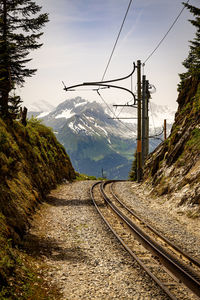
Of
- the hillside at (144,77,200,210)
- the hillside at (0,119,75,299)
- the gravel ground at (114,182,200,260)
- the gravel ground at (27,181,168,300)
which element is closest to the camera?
the hillside at (0,119,75,299)

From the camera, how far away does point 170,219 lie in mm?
12875

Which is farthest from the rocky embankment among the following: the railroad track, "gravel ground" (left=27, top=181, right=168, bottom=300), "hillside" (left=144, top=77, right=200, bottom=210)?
"hillside" (left=144, top=77, right=200, bottom=210)

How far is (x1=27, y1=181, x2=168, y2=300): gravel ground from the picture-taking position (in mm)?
6043

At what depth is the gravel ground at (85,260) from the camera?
6043mm

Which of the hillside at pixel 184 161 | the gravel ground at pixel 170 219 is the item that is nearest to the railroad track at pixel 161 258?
the gravel ground at pixel 170 219

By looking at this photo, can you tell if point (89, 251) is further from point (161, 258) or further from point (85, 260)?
point (161, 258)

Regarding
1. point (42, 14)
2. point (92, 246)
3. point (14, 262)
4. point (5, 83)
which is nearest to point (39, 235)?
point (92, 246)

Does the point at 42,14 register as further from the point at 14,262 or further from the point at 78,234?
the point at 14,262

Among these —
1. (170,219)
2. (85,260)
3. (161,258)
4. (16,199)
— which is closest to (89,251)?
(85,260)

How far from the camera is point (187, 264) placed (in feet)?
24.8

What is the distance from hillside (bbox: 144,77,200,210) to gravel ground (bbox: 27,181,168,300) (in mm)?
5926

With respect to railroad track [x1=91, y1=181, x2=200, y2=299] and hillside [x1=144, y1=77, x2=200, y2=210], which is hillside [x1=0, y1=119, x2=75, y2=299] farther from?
hillside [x1=144, y1=77, x2=200, y2=210]

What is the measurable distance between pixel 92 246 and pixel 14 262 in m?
3.33

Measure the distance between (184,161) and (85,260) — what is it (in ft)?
38.5
